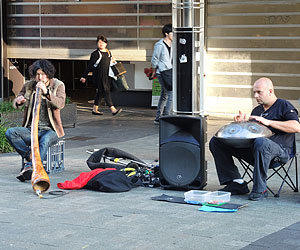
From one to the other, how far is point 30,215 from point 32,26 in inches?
411

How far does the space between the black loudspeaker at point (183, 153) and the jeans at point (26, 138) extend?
1.50 metres

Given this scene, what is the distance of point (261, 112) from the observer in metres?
7.43

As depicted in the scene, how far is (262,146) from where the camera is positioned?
6.90 metres

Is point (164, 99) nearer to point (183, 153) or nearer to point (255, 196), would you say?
point (183, 153)

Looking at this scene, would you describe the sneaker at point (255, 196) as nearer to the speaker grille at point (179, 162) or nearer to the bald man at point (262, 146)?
the bald man at point (262, 146)

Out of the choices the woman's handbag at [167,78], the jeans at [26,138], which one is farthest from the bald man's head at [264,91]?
the woman's handbag at [167,78]

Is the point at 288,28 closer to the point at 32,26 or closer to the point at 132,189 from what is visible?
the point at 32,26

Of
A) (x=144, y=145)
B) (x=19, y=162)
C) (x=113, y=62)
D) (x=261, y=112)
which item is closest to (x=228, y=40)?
(x=113, y=62)

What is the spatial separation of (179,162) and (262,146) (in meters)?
1.02

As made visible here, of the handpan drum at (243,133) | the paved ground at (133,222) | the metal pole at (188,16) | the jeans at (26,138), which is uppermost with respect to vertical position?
the metal pole at (188,16)

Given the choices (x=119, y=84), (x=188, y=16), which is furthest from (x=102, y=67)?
(x=188, y=16)

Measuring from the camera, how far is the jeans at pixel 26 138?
8375 mm

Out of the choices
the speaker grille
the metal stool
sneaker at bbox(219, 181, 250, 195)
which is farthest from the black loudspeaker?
the metal stool

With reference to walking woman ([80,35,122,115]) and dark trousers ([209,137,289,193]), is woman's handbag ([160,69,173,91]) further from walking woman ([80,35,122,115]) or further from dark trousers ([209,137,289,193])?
dark trousers ([209,137,289,193])
